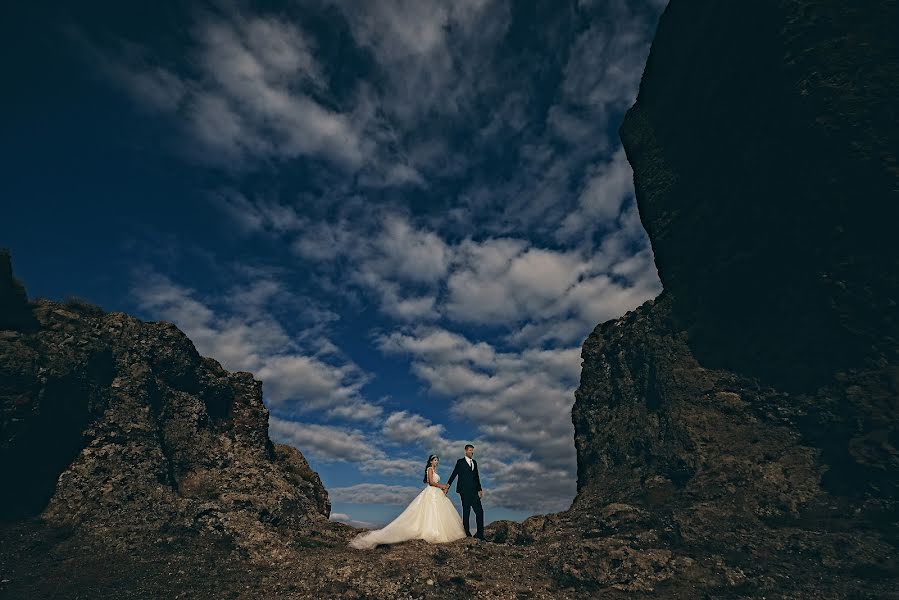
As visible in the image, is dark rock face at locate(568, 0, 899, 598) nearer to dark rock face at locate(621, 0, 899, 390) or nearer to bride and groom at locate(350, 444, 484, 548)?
dark rock face at locate(621, 0, 899, 390)

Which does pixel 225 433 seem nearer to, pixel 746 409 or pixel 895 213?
pixel 746 409

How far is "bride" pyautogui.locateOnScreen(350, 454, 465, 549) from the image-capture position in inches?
835

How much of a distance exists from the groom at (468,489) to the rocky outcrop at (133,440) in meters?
8.05

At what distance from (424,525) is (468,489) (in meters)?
2.90

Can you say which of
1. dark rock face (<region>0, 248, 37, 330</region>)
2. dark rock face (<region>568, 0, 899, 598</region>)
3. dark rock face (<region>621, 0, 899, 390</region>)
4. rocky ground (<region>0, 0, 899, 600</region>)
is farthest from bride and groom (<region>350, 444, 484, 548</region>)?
dark rock face (<region>0, 248, 37, 330</region>)

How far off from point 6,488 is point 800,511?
34.3m

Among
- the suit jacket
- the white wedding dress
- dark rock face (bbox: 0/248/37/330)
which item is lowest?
the white wedding dress

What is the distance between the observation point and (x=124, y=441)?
22703mm

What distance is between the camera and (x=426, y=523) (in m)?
22.0

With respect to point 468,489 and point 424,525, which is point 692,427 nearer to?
point 468,489

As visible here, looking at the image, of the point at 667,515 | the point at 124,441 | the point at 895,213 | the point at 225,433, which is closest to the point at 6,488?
the point at 124,441

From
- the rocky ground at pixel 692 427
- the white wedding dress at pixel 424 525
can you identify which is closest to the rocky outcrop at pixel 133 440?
the rocky ground at pixel 692 427

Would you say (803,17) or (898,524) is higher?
(803,17)

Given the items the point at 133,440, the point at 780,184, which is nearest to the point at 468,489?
the point at 133,440
